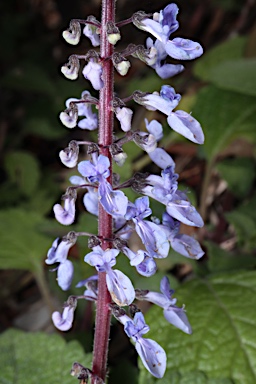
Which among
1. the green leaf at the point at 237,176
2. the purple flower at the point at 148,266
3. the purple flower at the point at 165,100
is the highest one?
the green leaf at the point at 237,176

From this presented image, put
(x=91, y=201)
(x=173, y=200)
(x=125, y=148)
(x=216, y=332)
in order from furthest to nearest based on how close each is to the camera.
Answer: (x=125, y=148) < (x=216, y=332) < (x=91, y=201) < (x=173, y=200)

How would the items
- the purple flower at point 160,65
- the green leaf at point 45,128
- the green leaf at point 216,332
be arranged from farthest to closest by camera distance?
the green leaf at point 45,128, the green leaf at point 216,332, the purple flower at point 160,65

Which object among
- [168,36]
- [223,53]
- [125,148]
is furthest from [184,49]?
[223,53]

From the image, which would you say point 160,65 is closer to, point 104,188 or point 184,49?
point 184,49

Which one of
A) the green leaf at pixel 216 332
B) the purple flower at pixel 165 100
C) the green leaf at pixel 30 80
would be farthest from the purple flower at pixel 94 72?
the green leaf at pixel 30 80

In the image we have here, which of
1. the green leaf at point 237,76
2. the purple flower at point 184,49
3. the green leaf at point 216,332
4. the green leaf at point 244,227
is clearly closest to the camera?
the purple flower at point 184,49

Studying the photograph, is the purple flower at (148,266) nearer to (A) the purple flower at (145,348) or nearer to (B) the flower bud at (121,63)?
(A) the purple flower at (145,348)

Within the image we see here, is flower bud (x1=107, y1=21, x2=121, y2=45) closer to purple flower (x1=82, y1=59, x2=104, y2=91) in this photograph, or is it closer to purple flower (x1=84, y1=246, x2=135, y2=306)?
purple flower (x1=82, y1=59, x2=104, y2=91)

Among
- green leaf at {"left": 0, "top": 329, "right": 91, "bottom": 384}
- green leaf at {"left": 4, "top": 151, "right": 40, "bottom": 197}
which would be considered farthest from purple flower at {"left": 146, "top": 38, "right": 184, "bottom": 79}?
green leaf at {"left": 4, "top": 151, "right": 40, "bottom": 197}
